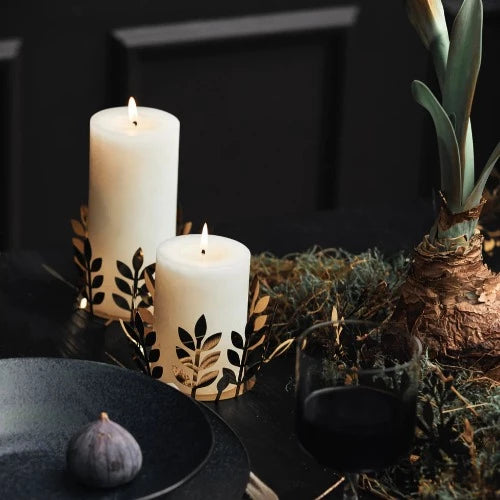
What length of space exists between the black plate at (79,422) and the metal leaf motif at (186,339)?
65 millimetres

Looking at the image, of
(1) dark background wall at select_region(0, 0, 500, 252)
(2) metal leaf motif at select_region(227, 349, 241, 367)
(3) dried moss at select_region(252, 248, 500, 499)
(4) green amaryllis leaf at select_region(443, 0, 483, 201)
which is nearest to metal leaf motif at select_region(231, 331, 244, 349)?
(2) metal leaf motif at select_region(227, 349, 241, 367)

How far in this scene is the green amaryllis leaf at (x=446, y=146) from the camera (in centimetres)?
99

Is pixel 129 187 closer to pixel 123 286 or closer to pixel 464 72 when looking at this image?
pixel 123 286

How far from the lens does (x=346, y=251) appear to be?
137 centimetres

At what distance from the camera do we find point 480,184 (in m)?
1.02

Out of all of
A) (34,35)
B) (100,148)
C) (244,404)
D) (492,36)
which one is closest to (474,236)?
(244,404)

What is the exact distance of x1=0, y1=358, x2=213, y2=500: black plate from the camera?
880mm

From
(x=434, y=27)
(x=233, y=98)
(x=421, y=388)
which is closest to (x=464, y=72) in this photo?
(x=434, y=27)

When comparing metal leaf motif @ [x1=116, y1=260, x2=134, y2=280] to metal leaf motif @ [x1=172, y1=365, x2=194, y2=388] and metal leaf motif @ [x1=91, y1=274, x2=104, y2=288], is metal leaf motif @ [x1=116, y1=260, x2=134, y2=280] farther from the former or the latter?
metal leaf motif @ [x1=172, y1=365, x2=194, y2=388]

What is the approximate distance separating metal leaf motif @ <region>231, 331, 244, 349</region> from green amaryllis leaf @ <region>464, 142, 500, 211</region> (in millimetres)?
222

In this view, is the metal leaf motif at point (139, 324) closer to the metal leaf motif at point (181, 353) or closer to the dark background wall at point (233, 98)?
the metal leaf motif at point (181, 353)

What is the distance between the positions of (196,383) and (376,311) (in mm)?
224

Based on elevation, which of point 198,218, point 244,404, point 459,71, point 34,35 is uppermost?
point 459,71

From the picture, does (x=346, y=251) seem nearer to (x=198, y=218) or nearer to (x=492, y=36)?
(x=198, y=218)
